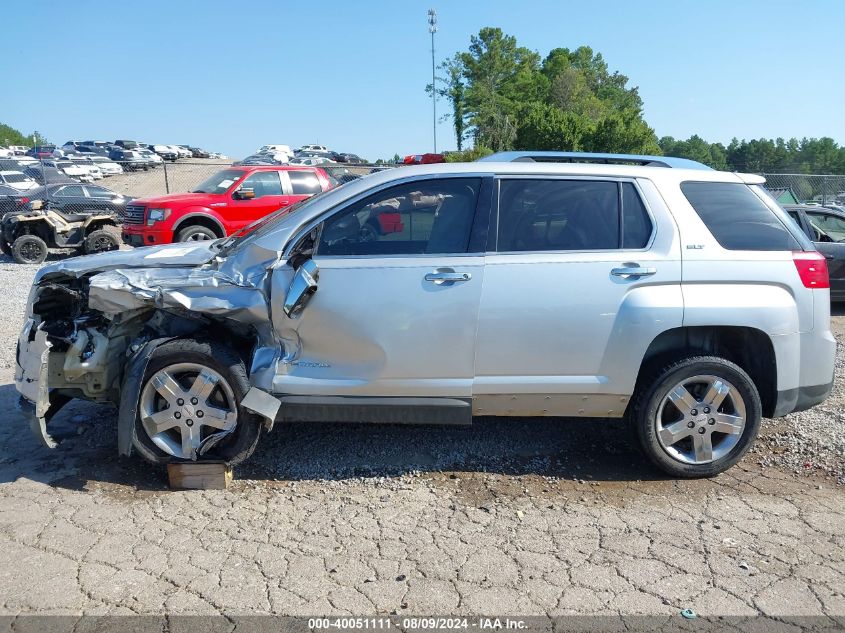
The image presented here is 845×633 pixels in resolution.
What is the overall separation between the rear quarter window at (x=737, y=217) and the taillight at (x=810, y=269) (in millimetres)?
72

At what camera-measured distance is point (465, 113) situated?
188 feet

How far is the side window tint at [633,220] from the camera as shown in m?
4.09

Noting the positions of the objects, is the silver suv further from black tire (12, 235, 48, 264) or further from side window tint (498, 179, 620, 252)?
black tire (12, 235, 48, 264)

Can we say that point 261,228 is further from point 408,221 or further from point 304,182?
point 304,182

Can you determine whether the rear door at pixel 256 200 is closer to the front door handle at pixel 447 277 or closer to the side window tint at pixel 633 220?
the front door handle at pixel 447 277

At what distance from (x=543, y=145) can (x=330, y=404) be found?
1383 inches

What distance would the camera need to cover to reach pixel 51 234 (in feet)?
46.6

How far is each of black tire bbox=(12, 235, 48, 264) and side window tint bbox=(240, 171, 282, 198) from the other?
14.9 feet

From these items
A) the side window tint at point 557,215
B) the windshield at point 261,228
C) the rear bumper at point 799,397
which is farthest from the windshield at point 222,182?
the rear bumper at point 799,397

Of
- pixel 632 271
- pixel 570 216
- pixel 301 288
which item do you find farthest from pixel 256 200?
pixel 632 271

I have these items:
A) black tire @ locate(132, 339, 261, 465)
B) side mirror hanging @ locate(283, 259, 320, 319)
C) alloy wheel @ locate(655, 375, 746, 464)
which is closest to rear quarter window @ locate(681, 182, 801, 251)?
alloy wheel @ locate(655, 375, 746, 464)

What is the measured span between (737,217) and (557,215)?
113cm

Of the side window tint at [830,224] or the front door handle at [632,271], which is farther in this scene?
the side window tint at [830,224]

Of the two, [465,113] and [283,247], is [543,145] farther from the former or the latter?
[283,247]
